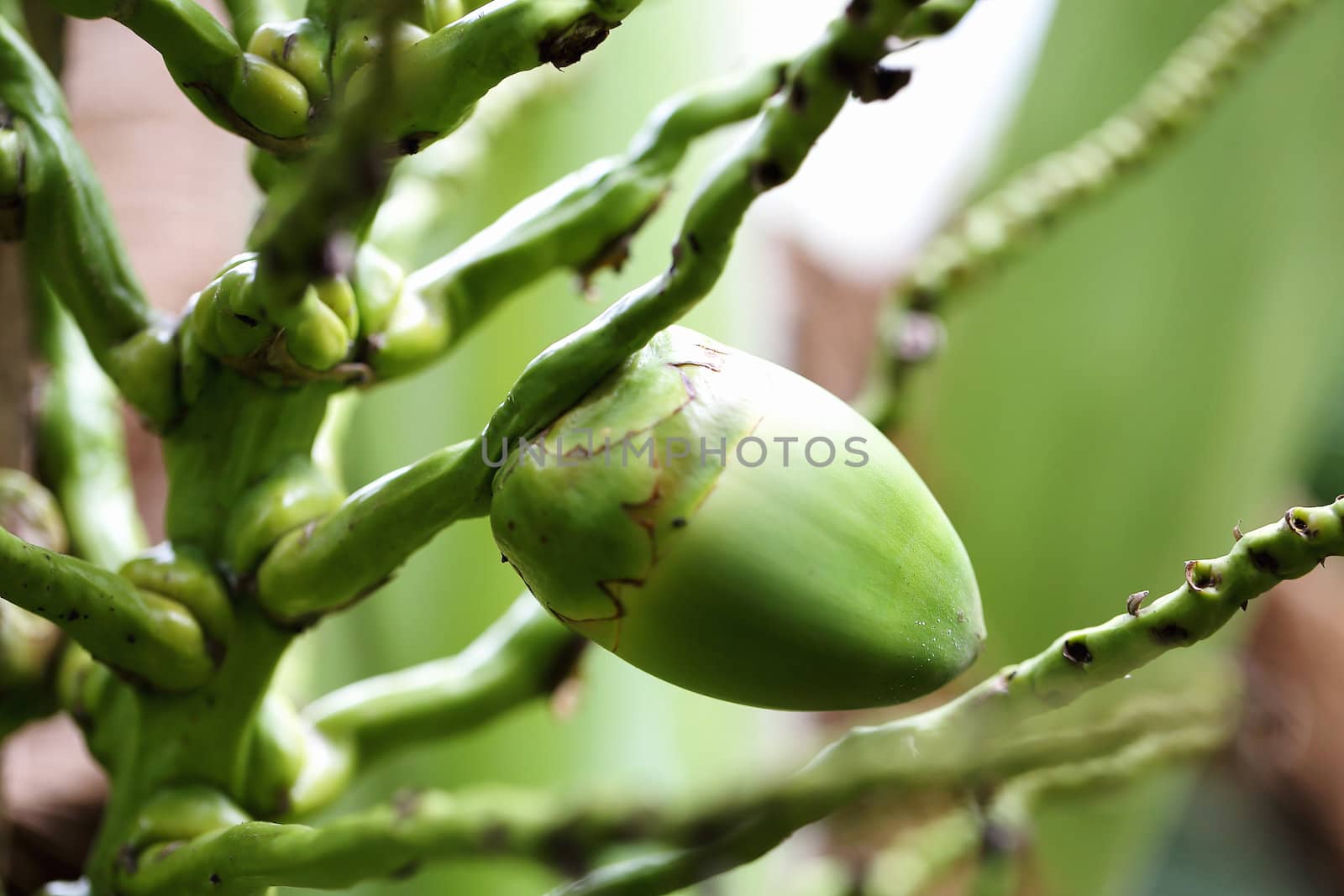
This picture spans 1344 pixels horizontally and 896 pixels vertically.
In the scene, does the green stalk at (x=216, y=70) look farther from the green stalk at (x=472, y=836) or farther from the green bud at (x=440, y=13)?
the green stalk at (x=472, y=836)

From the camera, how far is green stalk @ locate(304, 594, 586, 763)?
0.35 m

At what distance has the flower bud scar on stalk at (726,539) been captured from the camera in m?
0.23

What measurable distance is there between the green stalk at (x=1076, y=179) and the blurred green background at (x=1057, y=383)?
0.15 m

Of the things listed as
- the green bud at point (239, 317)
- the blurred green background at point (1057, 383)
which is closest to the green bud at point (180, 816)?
the green bud at point (239, 317)

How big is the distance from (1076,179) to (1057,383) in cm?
35

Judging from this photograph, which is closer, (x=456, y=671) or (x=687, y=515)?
(x=687, y=515)

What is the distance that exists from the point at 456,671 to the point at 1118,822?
48 centimetres

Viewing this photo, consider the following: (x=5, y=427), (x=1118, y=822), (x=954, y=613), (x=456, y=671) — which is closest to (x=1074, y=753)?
(x=954, y=613)

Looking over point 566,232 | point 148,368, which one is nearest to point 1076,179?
point 566,232

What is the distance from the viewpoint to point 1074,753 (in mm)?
Answer: 241

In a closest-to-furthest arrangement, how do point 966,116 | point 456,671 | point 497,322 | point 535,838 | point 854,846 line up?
1. point 535,838
2. point 456,671
3. point 854,846
4. point 497,322
5. point 966,116

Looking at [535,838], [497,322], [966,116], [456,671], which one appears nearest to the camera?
[535,838]

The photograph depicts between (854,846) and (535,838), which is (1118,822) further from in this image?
(535,838)

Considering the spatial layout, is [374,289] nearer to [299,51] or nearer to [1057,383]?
[299,51]
